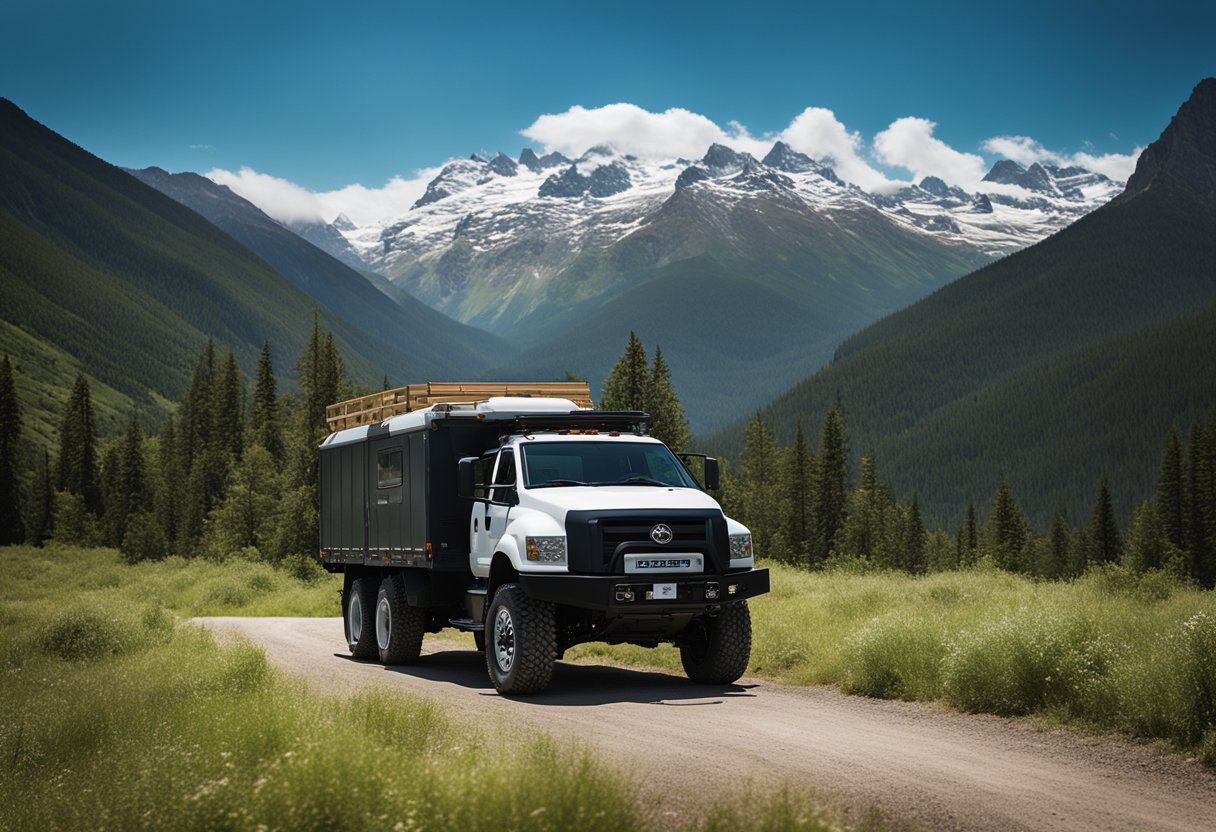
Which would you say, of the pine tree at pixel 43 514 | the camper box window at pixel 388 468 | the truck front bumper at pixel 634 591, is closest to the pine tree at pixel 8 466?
the pine tree at pixel 43 514

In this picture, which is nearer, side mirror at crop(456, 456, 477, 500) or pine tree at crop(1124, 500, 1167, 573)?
side mirror at crop(456, 456, 477, 500)

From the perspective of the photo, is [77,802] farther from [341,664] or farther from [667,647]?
[667,647]

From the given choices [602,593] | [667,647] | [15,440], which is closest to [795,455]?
[15,440]

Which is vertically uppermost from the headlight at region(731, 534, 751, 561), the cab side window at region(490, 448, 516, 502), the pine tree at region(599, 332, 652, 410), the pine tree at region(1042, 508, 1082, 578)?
the pine tree at region(599, 332, 652, 410)

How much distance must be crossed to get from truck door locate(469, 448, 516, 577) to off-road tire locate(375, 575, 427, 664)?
251 cm

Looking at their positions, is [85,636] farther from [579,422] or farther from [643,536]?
[643,536]

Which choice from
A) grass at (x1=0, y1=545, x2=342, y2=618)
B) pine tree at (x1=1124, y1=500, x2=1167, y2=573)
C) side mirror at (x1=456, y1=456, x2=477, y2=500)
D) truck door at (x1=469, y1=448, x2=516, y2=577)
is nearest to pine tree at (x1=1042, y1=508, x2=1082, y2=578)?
pine tree at (x1=1124, y1=500, x2=1167, y2=573)

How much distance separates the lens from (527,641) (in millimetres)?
14750

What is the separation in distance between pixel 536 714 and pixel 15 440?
110 m

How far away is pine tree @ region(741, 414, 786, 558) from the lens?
350ft

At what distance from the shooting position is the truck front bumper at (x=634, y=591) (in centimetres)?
1415

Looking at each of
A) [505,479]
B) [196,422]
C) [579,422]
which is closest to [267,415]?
[196,422]

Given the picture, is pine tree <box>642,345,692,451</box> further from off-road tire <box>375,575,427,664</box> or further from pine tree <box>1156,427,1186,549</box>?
pine tree <box>1156,427,1186,549</box>

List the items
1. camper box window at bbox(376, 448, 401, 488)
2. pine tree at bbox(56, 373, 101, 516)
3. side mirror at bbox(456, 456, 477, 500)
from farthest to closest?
pine tree at bbox(56, 373, 101, 516) < camper box window at bbox(376, 448, 401, 488) < side mirror at bbox(456, 456, 477, 500)
